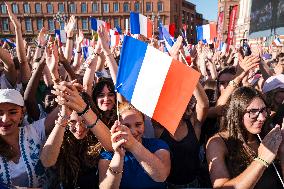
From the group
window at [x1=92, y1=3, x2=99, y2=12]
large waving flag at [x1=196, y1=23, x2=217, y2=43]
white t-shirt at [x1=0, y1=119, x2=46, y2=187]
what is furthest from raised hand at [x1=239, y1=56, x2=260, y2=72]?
window at [x1=92, y1=3, x2=99, y2=12]

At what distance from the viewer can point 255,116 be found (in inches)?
93.0

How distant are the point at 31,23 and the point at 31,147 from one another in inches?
2578

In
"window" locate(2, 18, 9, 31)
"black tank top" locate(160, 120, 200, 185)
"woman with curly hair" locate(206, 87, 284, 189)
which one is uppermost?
"window" locate(2, 18, 9, 31)

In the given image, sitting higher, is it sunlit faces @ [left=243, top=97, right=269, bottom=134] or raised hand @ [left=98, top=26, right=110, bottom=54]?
raised hand @ [left=98, top=26, right=110, bottom=54]

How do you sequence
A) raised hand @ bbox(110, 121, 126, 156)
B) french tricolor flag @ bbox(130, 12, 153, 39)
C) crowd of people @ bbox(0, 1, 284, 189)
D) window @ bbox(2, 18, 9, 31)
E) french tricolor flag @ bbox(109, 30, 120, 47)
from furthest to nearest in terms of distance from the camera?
window @ bbox(2, 18, 9, 31), french tricolor flag @ bbox(109, 30, 120, 47), french tricolor flag @ bbox(130, 12, 153, 39), crowd of people @ bbox(0, 1, 284, 189), raised hand @ bbox(110, 121, 126, 156)

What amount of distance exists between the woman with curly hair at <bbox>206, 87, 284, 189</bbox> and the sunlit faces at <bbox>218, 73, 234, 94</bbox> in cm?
149

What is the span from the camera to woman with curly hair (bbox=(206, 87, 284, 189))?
6.86 ft

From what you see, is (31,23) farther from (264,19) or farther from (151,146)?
(151,146)

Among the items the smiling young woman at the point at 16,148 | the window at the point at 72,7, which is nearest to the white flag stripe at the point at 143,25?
the smiling young woman at the point at 16,148

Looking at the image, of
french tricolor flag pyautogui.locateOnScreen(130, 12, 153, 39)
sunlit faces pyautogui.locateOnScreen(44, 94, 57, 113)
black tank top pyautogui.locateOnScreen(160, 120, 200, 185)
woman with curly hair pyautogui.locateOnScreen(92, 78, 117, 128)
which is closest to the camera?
black tank top pyautogui.locateOnScreen(160, 120, 200, 185)

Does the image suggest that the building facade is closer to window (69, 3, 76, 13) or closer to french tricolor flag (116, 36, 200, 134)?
window (69, 3, 76, 13)

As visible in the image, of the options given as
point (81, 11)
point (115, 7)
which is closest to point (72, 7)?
point (81, 11)

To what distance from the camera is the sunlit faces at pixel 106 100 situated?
→ 3195 millimetres

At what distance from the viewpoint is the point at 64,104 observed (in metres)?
2.06
